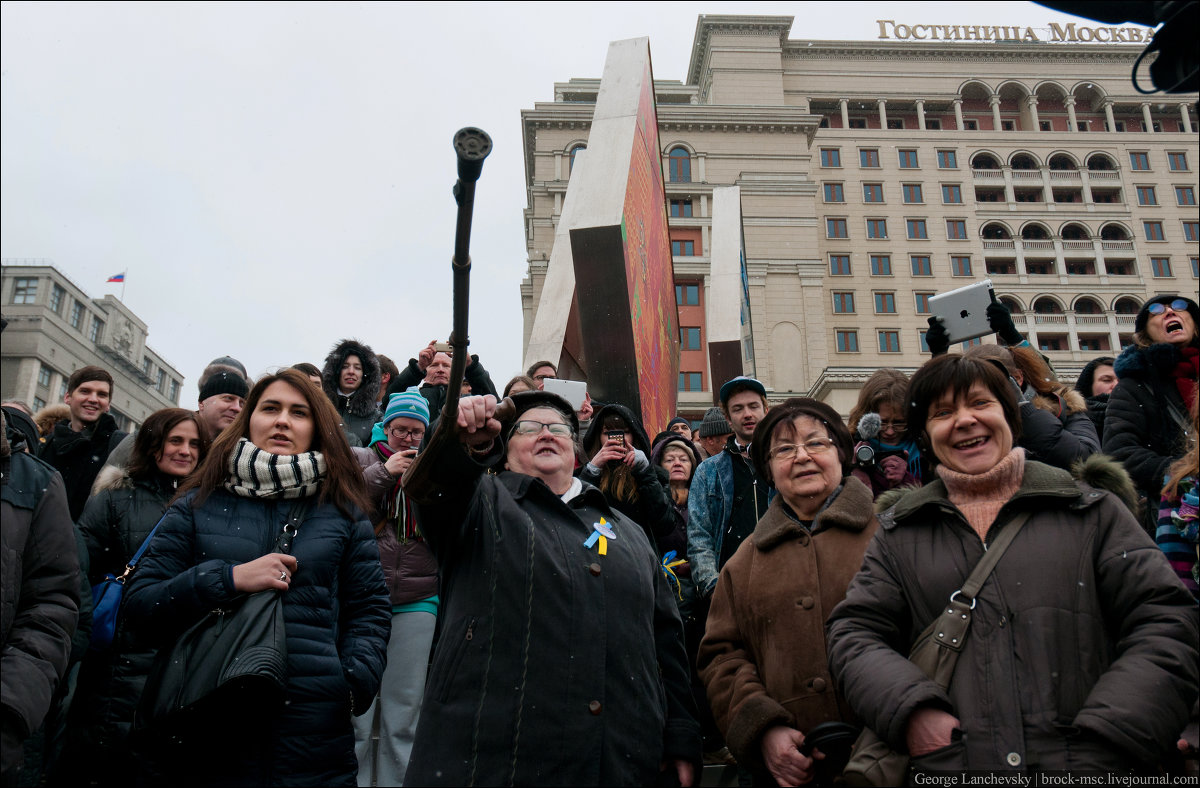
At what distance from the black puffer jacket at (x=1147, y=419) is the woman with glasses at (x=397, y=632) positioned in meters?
3.29

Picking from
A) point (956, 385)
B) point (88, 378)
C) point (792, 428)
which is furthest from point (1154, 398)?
point (88, 378)

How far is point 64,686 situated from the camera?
147 inches

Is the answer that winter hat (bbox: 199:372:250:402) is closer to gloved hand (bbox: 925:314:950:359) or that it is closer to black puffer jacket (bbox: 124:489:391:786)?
black puffer jacket (bbox: 124:489:391:786)

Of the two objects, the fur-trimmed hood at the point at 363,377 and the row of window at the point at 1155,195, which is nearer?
the fur-trimmed hood at the point at 363,377

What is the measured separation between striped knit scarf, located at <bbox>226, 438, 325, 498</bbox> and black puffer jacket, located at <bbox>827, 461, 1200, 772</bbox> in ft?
6.22

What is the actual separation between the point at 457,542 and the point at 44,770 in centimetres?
215

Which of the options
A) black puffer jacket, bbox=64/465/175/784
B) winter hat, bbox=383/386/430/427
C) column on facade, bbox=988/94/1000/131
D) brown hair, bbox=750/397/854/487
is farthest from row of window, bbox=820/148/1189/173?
black puffer jacket, bbox=64/465/175/784

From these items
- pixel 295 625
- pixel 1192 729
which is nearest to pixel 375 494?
pixel 295 625

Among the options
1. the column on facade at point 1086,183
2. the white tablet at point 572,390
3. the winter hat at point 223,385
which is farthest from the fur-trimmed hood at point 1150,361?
the column on facade at point 1086,183

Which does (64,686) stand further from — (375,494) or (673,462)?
(673,462)

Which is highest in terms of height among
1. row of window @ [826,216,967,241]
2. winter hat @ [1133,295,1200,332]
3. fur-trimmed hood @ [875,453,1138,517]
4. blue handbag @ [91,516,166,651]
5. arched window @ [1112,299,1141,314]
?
row of window @ [826,216,967,241]

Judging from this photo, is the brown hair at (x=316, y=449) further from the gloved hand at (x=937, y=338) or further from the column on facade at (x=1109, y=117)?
the column on facade at (x=1109, y=117)

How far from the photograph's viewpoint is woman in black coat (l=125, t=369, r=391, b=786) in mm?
2740

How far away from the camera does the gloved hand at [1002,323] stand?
4984 millimetres
